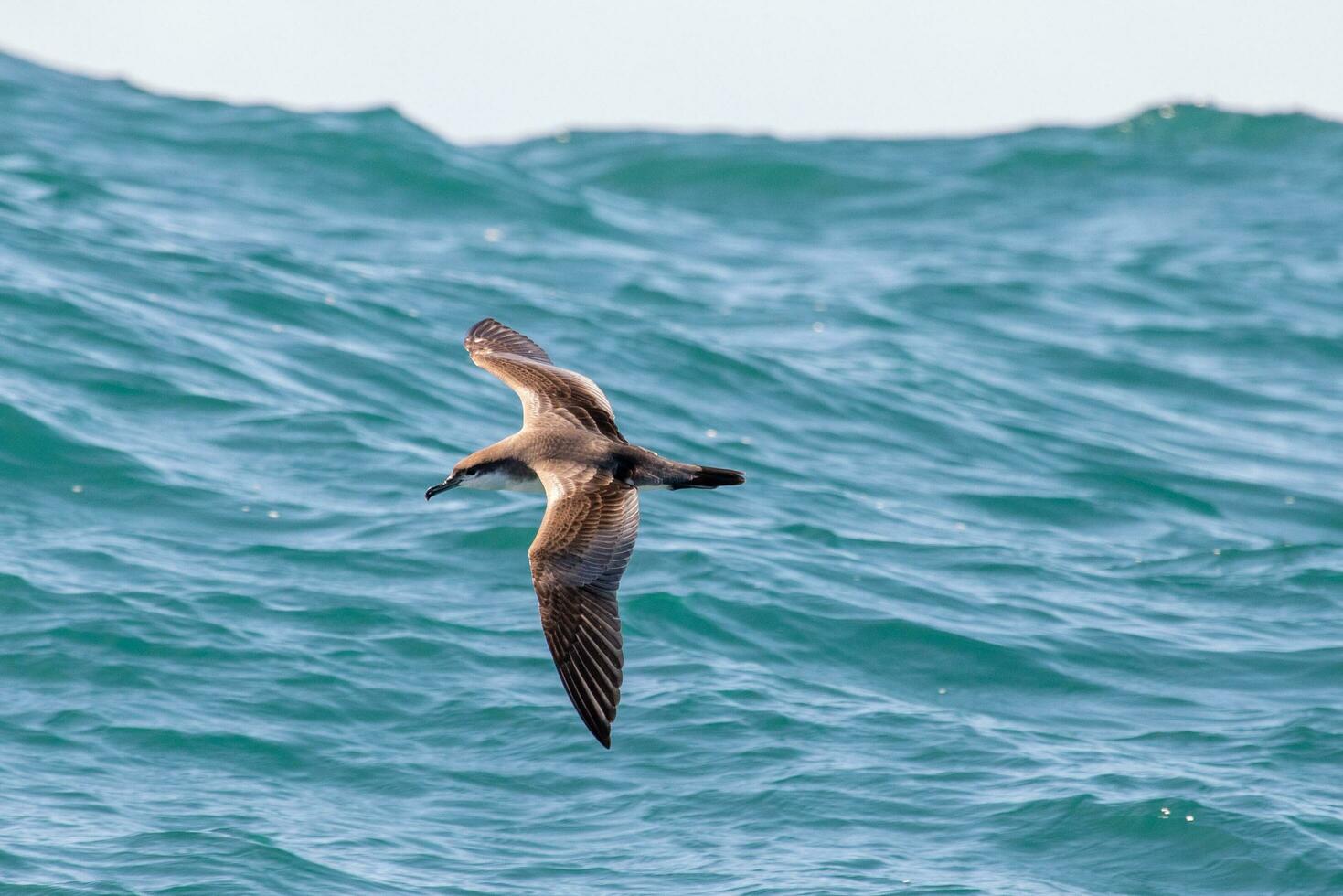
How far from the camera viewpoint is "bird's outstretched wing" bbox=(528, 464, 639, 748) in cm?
747

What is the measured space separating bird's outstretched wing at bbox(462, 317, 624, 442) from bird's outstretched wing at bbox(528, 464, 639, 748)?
0.84m

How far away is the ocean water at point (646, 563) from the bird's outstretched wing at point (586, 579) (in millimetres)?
1703

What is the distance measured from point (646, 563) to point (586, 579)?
4506 mm

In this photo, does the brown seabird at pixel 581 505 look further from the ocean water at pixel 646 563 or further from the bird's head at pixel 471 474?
the ocean water at pixel 646 563

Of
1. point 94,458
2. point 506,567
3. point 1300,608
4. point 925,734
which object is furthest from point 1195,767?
point 94,458

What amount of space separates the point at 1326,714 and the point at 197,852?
678 cm

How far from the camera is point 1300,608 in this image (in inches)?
510

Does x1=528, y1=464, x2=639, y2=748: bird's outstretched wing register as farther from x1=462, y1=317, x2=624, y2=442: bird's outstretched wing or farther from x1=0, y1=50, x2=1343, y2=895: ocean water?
x1=0, y1=50, x2=1343, y2=895: ocean water

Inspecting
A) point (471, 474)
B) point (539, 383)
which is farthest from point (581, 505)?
point (539, 383)

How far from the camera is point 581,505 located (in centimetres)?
802

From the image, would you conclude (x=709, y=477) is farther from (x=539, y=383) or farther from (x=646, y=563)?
(x=646, y=563)

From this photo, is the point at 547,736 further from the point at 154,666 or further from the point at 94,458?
the point at 94,458

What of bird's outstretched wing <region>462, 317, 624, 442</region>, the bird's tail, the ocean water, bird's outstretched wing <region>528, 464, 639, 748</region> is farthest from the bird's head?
the ocean water

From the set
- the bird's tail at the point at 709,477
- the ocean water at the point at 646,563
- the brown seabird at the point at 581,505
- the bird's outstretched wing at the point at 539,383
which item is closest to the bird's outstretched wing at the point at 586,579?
the brown seabird at the point at 581,505
